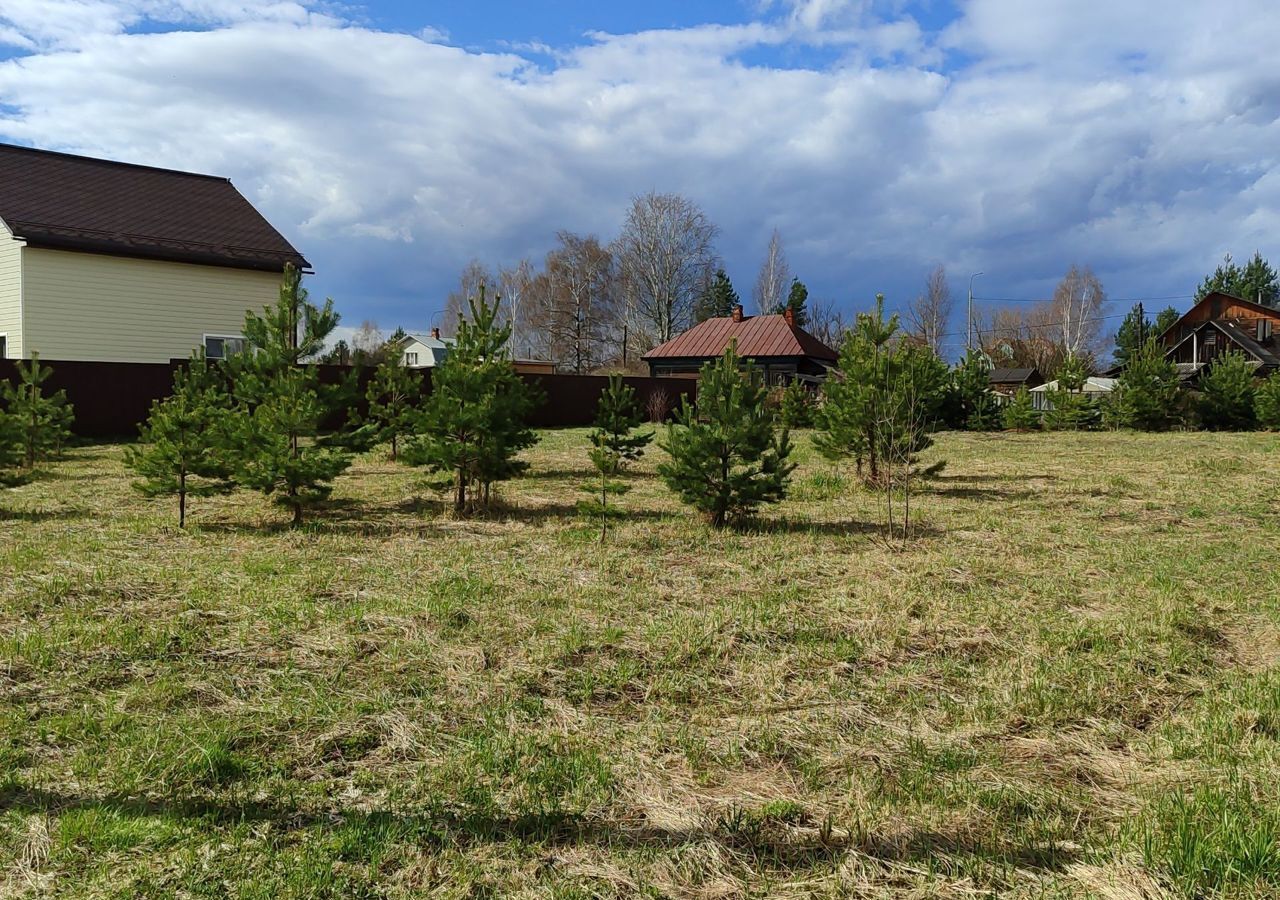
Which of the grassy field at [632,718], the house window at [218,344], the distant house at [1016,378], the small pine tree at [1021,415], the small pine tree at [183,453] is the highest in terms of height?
the distant house at [1016,378]

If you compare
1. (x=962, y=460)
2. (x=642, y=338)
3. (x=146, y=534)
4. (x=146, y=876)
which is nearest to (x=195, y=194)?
(x=146, y=534)

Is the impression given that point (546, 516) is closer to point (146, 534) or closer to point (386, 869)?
point (146, 534)


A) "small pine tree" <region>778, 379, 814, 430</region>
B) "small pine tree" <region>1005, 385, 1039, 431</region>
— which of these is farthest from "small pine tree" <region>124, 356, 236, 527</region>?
"small pine tree" <region>1005, 385, 1039, 431</region>

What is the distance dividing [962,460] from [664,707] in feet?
47.1

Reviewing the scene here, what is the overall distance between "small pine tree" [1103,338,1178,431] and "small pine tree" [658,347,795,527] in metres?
22.7

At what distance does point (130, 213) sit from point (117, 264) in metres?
2.04

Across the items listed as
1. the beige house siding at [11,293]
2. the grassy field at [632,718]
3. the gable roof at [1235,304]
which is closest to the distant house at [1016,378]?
the gable roof at [1235,304]

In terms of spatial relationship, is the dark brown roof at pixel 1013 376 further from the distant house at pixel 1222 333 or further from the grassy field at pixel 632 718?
the grassy field at pixel 632 718

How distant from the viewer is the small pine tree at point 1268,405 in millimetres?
25688

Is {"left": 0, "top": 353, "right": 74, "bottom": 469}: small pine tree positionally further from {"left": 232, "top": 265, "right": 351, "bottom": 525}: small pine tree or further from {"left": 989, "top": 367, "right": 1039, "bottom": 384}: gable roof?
{"left": 989, "top": 367, "right": 1039, "bottom": 384}: gable roof

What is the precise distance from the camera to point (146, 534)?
7.81m

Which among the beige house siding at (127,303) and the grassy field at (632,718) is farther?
the beige house siding at (127,303)

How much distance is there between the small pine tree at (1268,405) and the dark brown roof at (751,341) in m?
17.6

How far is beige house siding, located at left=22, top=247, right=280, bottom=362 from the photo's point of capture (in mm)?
17656
